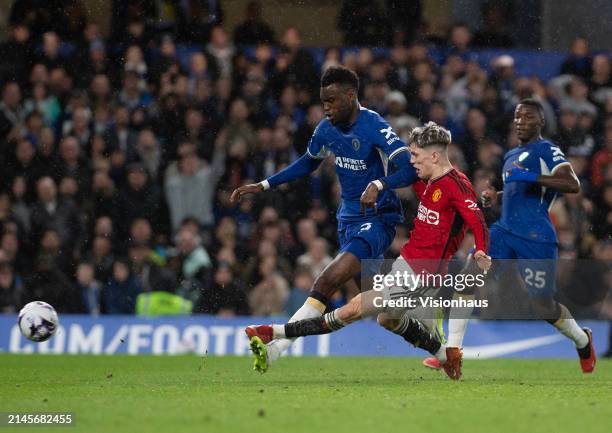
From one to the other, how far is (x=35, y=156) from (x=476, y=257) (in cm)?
830

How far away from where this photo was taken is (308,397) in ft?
25.0

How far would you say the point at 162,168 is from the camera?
15.4 m

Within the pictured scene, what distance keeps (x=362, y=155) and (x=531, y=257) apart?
6.10ft

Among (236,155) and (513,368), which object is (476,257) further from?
(236,155)

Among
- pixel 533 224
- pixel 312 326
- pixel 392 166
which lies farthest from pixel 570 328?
pixel 312 326

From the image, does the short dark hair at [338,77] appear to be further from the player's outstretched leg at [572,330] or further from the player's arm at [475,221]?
the player's outstretched leg at [572,330]

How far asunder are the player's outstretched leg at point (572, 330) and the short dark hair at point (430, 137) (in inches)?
72.6

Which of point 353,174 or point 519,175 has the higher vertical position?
point 519,175

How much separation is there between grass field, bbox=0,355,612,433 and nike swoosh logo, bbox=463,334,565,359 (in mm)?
1940

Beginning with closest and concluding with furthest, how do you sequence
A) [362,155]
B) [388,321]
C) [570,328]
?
1. [388,321]
2. [362,155]
3. [570,328]

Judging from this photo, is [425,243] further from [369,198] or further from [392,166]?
[369,198]

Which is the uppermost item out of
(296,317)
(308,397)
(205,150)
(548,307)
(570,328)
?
(205,150)

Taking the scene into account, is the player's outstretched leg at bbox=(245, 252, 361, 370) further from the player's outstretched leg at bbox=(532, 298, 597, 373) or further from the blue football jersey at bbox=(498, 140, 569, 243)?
the player's outstretched leg at bbox=(532, 298, 597, 373)

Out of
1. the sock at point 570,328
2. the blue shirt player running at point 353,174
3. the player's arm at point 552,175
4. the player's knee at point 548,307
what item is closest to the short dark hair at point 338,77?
the blue shirt player running at point 353,174
